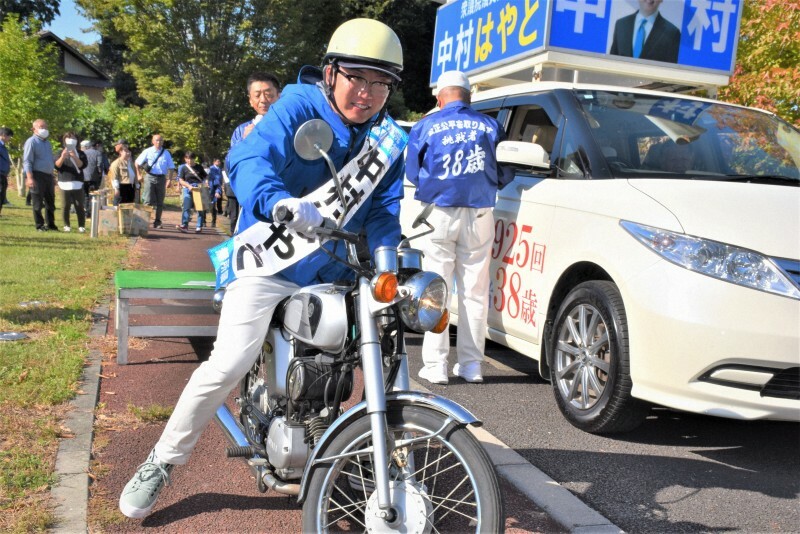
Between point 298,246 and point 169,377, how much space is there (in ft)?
9.08

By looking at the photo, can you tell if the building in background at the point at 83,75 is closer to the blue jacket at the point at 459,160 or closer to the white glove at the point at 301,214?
the blue jacket at the point at 459,160

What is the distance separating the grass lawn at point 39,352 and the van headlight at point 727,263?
9.96 feet

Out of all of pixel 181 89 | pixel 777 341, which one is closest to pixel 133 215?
pixel 777 341

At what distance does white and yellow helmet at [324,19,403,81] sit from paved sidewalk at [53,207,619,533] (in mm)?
1873

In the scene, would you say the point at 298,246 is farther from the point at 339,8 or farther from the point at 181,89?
the point at 339,8

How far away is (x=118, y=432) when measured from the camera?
4184mm

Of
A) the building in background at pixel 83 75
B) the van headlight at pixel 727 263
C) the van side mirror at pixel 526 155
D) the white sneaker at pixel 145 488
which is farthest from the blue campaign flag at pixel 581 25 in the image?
the building in background at pixel 83 75

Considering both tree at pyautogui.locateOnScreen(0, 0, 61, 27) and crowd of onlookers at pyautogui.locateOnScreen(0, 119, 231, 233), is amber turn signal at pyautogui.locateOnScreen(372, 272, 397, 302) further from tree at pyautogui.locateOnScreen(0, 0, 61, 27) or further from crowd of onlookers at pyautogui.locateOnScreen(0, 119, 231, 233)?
tree at pyautogui.locateOnScreen(0, 0, 61, 27)

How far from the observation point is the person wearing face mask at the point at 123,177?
52.6 ft

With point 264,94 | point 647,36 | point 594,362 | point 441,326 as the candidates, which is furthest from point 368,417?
point 647,36

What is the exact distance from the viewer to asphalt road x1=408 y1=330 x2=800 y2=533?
3.49 meters

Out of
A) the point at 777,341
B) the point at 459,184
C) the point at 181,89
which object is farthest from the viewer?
the point at 181,89

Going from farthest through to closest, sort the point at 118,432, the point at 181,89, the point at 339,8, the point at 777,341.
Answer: the point at 339,8
the point at 181,89
the point at 118,432
the point at 777,341

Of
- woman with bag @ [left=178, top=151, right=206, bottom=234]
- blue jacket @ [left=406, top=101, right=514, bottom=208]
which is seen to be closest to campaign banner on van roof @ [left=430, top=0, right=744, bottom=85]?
blue jacket @ [left=406, top=101, right=514, bottom=208]
